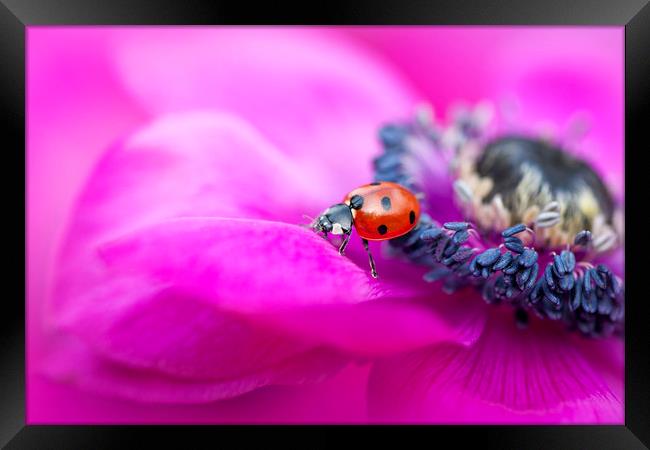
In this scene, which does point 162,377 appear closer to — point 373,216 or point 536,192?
point 373,216

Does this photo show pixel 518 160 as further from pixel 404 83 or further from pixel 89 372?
pixel 89 372

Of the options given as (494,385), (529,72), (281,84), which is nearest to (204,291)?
(494,385)

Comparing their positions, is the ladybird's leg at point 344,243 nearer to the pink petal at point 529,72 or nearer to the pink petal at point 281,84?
the pink petal at point 281,84

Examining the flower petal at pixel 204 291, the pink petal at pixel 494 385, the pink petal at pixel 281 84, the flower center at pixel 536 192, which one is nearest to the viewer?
the flower petal at pixel 204 291

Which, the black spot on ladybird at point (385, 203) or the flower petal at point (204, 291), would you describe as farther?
the black spot on ladybird at point (385, 203)

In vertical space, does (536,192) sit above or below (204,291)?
above

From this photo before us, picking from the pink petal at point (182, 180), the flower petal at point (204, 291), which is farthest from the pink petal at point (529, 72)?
the flower petal at point (204, 291)
